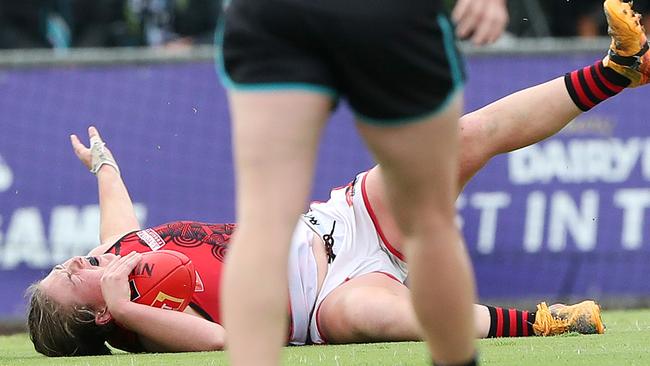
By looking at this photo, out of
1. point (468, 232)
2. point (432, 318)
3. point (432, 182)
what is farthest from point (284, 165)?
point (468, 232)

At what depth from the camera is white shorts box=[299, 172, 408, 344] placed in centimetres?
512

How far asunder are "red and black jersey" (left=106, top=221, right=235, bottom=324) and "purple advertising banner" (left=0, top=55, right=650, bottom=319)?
9.05 ft

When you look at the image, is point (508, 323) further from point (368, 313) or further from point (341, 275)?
point (341, 275)

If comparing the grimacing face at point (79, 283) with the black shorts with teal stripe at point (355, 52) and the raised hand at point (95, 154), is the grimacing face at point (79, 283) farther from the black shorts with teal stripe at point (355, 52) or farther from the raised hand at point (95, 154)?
the black shorts with teal stripe at point (355, 52)

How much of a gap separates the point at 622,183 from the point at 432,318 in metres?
5.27

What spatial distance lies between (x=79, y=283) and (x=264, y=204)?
2.45 metres

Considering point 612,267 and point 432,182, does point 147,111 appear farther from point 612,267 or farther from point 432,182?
point 432,182

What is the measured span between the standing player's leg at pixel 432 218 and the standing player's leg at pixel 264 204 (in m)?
0.16

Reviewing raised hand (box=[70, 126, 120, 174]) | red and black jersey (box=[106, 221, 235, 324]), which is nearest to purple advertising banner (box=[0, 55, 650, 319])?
raised hand (box=[70, 126, 120, 174])

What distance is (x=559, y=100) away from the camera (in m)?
4.89

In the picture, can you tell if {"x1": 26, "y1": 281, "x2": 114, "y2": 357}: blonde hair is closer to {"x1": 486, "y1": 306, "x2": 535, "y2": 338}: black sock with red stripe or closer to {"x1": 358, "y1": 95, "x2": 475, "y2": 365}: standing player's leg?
{"x1": 486, "y1": 306, "x2": 535, "y2": 338}: black sock with red stripe

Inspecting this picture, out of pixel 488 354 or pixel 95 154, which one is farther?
pixel 95 154

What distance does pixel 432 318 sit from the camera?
2.94 m

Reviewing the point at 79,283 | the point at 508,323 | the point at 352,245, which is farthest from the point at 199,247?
the point at 508,323
